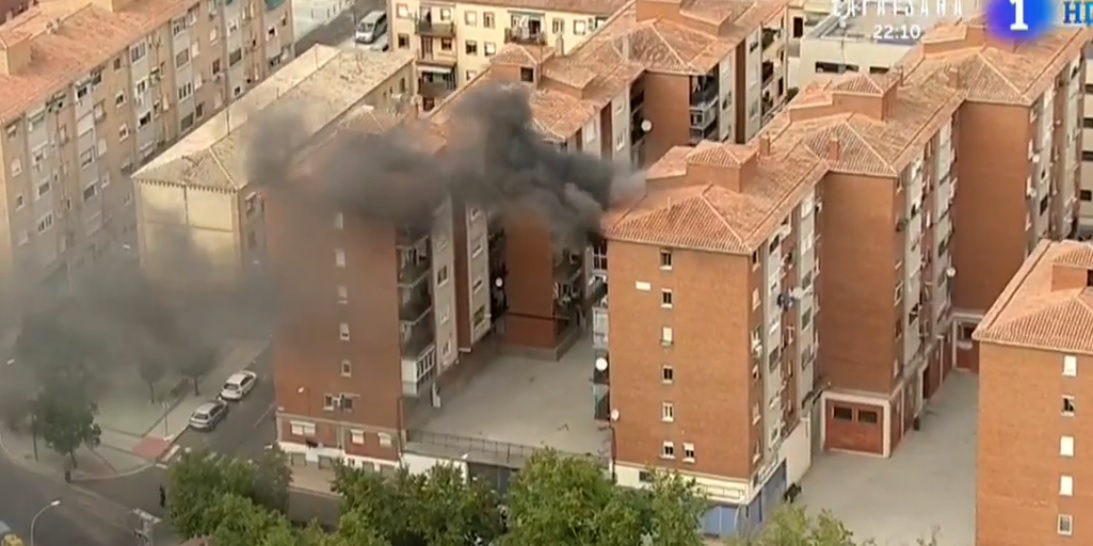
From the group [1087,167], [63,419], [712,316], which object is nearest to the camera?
[712,316]

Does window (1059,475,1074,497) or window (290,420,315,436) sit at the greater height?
window (1059,475,1074,497)

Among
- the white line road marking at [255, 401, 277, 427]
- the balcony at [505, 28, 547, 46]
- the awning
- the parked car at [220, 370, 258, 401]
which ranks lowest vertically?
the white line road marking at [255, 401, 277, 427]

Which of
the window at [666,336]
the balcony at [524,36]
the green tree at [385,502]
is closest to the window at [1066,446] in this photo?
the window at [666,336]

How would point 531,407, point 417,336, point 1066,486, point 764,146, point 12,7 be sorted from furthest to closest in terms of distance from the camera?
1. point 12,7
2. point 531,407
3. point 417,336
4. point 764,146
5. point 1066,486

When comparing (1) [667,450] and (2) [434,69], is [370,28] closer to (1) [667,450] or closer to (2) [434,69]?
(2) [434,69]

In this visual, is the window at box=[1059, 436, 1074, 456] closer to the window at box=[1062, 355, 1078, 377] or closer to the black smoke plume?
the window at box=[1062, 355, 1078, 377]

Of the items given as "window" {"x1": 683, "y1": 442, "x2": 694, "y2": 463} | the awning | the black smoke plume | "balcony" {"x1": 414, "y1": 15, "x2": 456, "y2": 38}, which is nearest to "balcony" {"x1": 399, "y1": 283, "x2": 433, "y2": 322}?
the black smoke plume

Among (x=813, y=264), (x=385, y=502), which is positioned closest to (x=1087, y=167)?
(x=813, y=264)
